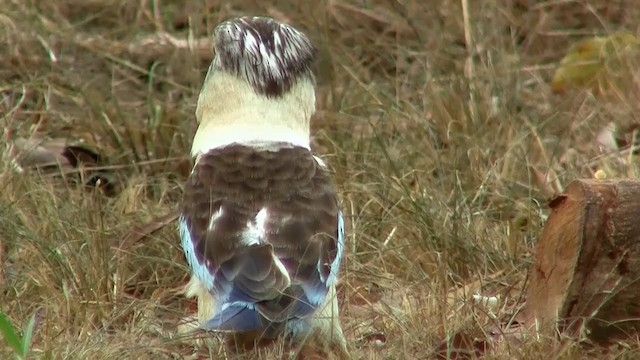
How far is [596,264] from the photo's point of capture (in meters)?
4.68

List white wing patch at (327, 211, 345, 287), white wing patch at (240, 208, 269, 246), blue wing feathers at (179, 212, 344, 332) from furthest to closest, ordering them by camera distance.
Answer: white wing patch at (327, 211, 345, 287), white wing patch at (240, 208, 269, 246), blue wing feathers at (179, 212, 344, 332)

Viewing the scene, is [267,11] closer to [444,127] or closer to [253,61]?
[444,127]

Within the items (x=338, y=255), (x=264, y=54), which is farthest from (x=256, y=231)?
(x=264, y=54)

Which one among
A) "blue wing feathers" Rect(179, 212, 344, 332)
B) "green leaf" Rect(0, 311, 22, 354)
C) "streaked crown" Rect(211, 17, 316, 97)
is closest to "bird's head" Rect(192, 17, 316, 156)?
"streaked crown" Rect(211, 17, 316, 97)

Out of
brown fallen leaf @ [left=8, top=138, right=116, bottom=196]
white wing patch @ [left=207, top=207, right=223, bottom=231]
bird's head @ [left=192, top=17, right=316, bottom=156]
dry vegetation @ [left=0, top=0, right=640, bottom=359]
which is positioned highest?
bird's head @ [left=192, top=17, right=316, bottom=156]

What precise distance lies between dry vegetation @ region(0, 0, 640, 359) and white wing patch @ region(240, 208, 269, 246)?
1.43 feet

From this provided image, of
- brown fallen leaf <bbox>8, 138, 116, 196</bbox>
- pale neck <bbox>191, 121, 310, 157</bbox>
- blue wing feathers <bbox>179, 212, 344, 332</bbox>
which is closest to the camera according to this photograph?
blue wing feathers <bbox>179, 212, 344, 332</bbox>

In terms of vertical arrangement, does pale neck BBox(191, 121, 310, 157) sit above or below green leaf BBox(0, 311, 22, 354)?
above

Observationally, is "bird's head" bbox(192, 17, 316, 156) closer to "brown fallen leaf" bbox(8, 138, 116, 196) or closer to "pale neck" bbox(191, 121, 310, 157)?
"pale neck" bbox(191, 121, 310, 157)

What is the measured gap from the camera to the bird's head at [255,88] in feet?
16.3

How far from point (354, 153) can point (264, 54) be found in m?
1.32

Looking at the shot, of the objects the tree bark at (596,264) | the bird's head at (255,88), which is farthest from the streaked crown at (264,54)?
the tree bark at (596,264)

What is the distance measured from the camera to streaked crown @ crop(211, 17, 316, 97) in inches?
197

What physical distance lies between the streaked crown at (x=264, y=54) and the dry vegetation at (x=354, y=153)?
0.79m
